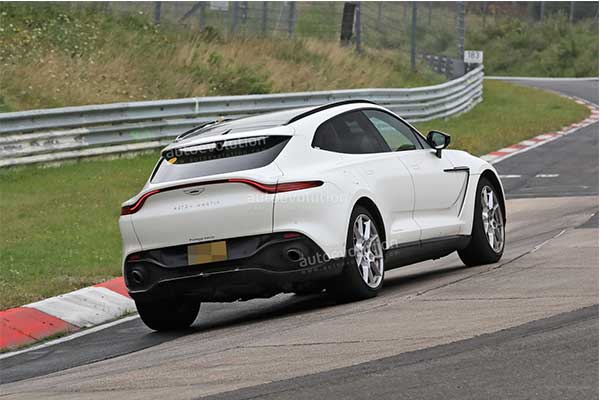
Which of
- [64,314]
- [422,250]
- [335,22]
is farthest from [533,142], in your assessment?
[335,22]

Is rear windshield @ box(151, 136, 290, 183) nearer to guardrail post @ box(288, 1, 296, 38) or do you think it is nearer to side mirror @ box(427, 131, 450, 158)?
side mirror @ box(427, 131, 450, 158)

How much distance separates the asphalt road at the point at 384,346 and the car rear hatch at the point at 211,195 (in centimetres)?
73

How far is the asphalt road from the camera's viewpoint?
6957 millimetres

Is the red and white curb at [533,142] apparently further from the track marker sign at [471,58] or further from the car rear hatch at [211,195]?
the car rear hatch at [211,195]

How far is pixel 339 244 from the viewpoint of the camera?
9812 millimetres

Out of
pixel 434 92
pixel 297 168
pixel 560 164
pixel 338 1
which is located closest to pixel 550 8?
pixel 338 1

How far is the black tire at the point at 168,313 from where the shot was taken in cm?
1024

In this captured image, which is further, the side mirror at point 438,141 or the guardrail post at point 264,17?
the guardrail post at point 264,17

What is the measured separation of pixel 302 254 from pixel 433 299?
39.8 inches

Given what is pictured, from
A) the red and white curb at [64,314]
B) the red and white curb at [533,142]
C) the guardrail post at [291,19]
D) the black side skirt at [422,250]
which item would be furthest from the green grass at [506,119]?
the red and white curb at [64,314]

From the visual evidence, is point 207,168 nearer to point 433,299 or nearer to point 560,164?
point 433,299

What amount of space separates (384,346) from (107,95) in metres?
18.7

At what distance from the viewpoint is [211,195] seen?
9688 mm

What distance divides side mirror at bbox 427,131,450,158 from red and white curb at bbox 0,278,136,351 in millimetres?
2860
